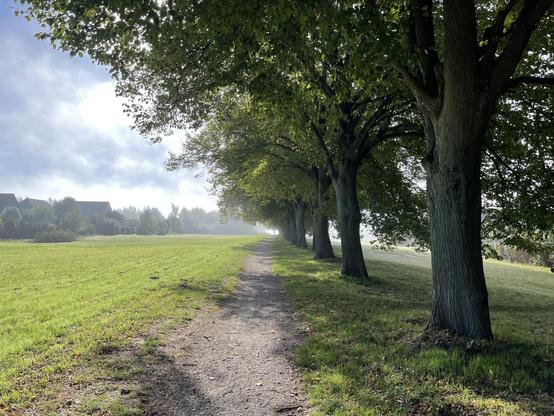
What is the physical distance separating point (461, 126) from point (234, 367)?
21.3ft

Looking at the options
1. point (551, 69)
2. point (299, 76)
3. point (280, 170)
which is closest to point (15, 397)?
point (299, 76)

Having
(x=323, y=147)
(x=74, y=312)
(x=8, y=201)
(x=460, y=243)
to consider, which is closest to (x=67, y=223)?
(x=8, y=201)

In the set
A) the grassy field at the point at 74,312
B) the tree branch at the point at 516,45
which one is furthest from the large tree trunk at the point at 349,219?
the tree branch at the point at 516,45

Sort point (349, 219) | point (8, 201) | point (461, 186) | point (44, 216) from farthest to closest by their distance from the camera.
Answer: point (8, 201) < point (44, 216) < point (349, 219) < point (461, 186)

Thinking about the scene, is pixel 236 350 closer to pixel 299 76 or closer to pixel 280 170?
pixel 299 76

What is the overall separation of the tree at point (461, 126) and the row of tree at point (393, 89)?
3cm

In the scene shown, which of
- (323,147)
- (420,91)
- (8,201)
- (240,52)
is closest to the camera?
(420,91)

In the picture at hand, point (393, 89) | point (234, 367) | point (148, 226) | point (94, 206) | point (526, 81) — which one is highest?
point (94, 206)

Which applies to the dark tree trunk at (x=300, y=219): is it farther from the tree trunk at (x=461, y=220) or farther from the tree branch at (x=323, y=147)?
the tree trunk at (x=461, y=220)

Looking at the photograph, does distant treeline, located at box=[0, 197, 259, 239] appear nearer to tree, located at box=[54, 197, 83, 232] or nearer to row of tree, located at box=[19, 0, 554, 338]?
tree, located at box=[54, 197, 83, 232]

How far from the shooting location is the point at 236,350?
889 cm

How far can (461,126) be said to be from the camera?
25.9 ft

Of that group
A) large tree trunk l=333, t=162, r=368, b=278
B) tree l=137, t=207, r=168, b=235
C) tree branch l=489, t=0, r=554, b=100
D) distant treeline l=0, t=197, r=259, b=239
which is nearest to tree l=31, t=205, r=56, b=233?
distant treeline l=0, t=197, r=259, b=239

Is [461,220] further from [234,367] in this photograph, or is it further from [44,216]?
[44,216]
